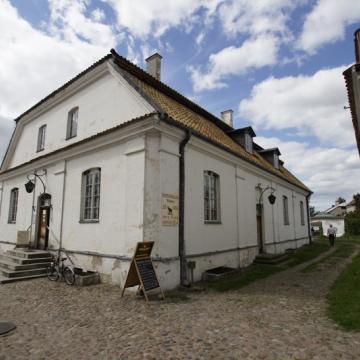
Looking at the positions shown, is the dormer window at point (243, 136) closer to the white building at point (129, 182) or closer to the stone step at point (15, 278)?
the white building at point (129, 182)

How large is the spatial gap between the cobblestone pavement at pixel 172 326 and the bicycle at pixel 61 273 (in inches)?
26.8

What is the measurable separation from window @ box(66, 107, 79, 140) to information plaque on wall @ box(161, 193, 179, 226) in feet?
18.7

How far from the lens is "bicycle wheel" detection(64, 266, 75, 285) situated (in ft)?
28.3

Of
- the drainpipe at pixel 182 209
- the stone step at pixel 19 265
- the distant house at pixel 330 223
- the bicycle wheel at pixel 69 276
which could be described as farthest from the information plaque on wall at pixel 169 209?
the distant house at pixel 330 223

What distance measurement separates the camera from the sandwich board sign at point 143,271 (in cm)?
703

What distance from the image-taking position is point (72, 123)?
12180 mm

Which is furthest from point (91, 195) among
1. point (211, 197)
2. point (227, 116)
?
point (227, 116)

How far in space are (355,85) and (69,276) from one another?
29.6 ft

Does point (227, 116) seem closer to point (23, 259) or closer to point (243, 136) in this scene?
point (243, 136)

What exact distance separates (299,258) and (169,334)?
1243cm

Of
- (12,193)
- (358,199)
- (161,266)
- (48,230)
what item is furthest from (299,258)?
(358,199)

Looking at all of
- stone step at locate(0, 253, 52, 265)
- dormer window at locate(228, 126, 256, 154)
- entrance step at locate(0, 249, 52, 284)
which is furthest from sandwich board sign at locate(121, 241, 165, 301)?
dormer window at locate(228, 126, 256, 154)

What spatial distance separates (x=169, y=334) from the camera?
4.89 meters

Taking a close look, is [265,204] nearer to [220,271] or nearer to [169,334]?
[220,271]
